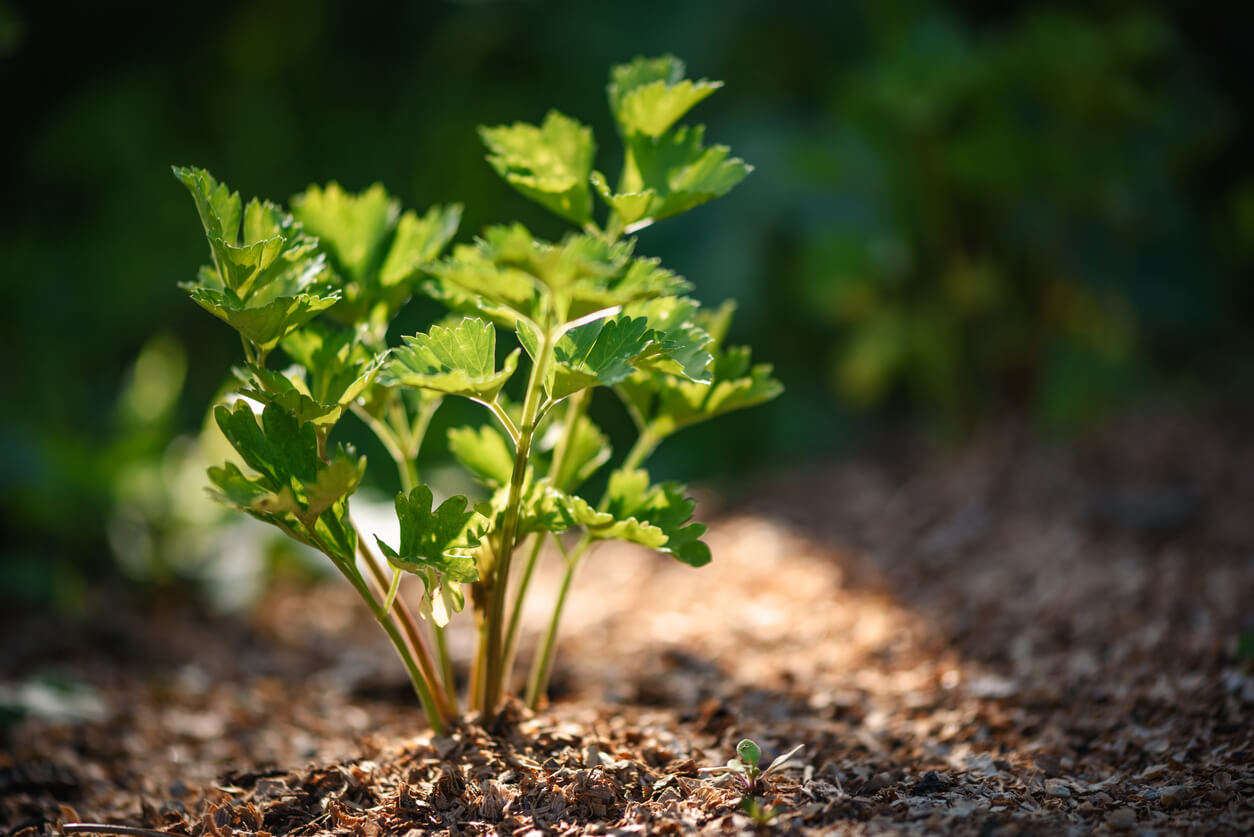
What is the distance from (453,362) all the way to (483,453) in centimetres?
25

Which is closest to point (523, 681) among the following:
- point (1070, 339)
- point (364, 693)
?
point (364, 693)

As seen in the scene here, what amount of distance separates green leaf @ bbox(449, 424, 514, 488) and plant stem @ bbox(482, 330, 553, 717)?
7cm

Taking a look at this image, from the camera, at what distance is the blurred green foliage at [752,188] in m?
2.58

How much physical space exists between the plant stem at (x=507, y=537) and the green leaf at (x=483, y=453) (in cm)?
7

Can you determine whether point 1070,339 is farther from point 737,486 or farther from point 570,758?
point 570,758

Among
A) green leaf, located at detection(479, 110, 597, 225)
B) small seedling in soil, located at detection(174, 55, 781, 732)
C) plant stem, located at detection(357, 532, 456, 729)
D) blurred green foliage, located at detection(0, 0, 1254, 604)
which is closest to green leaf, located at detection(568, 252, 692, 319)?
small seedling in soil, located at detection(174, 55, 781, 732)

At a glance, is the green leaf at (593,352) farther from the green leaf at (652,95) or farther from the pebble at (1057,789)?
the pebble at (1057,789)

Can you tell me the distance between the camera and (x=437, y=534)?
37.0 inches

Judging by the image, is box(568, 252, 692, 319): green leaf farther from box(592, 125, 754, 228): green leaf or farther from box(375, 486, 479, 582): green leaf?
box(375, 486, 479, 582): green leaf

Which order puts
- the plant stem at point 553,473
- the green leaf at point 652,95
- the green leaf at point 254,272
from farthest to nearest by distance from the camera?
the plant stem at point 553,473 → the green leaf at point 652,95 → the green leaf at point 254,272

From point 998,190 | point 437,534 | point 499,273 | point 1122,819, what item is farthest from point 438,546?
point 998,190

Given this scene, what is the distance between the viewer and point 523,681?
64.9 inches

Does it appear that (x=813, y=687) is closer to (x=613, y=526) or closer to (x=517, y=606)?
(x=517, y=606)

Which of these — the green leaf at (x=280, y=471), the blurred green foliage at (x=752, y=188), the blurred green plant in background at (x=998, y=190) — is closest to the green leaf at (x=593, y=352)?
the green leaf at (x=280, y=471)
